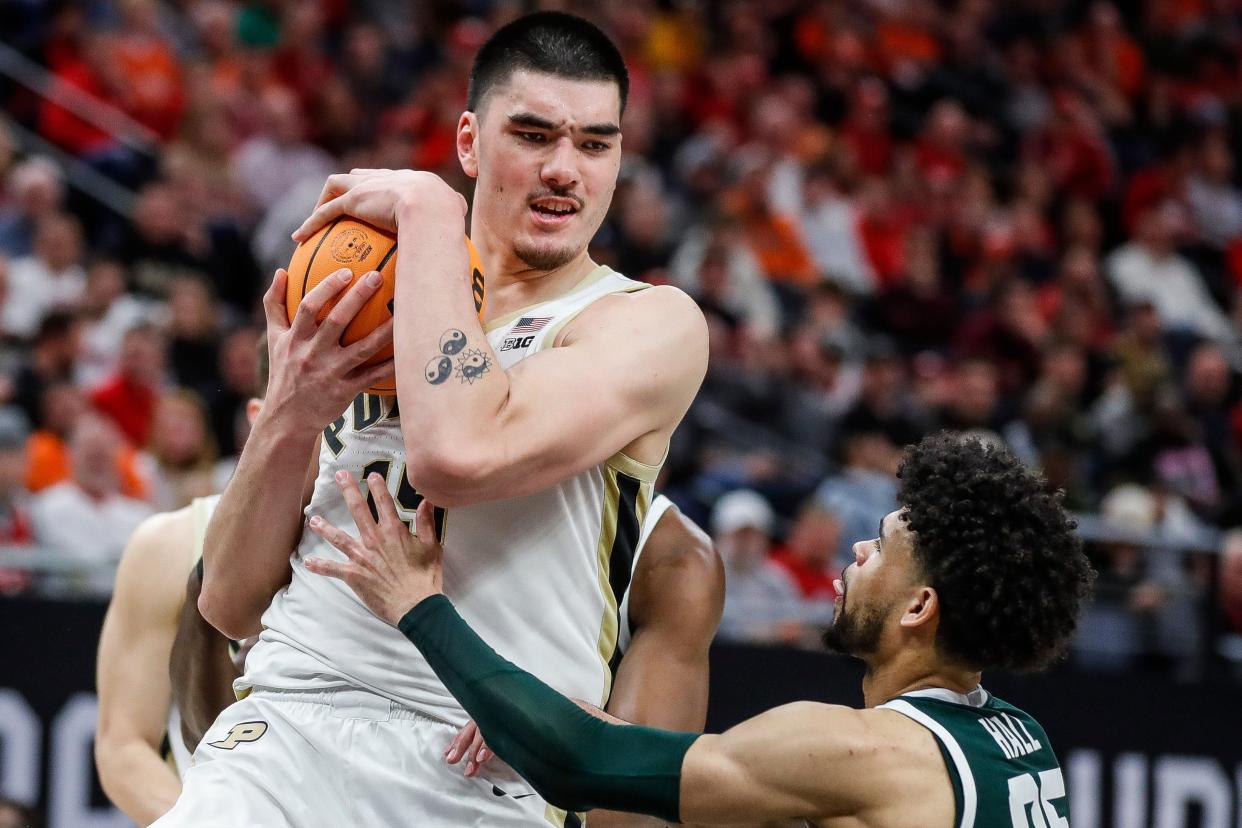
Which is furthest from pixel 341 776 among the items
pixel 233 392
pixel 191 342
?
pixel 191 342

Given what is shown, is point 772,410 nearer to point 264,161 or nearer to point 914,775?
point 264,161

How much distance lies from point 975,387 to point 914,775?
732 centimetres

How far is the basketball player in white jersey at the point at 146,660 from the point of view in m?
4.58

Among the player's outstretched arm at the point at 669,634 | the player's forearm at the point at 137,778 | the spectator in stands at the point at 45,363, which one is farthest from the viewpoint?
the spectator in stands at the point at 45,363

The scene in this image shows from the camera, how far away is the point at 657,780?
312cm

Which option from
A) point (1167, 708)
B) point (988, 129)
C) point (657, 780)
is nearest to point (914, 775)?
point (657, 780)

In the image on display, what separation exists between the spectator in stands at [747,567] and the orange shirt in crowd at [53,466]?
275 centimetres

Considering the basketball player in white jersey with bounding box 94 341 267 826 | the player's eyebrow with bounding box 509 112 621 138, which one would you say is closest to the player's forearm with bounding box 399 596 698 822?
the player's eyebrow with bounding box 509 112 621 138

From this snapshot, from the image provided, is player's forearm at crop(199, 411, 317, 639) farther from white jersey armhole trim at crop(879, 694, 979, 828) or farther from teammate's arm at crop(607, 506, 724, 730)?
white jersey armhole trim at crop(879, 694, 979, 828)

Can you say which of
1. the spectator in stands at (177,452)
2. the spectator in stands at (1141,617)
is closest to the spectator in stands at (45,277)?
the spectator in stands at (177,452)

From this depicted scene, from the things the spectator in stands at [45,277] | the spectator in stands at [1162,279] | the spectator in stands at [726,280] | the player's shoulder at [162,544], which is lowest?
the player's shoulder at [162,544]

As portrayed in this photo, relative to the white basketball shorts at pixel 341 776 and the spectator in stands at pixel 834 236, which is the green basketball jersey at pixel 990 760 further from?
the spectator in stands at pixel 834 236

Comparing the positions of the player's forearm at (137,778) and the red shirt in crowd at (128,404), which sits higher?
the red shirt in crowd at (128,404)

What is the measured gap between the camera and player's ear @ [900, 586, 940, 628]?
334 cm
